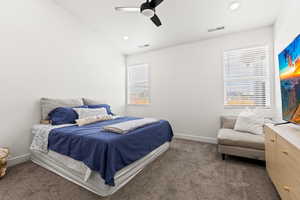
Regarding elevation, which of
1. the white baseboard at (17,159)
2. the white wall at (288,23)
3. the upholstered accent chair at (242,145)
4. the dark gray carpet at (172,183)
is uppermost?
the white wall at (288,23)

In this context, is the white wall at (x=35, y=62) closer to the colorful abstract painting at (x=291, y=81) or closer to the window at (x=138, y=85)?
the window at (x=138, y=85)

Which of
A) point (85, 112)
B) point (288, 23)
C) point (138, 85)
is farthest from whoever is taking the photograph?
point (138, 85)

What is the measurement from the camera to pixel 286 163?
1.18 m

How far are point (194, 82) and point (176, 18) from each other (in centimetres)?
167

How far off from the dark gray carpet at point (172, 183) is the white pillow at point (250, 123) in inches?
22.1

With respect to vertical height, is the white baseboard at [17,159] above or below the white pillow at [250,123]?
below

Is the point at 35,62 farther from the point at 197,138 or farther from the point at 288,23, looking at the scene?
the point at 288,23

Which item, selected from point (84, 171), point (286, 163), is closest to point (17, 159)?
point (84, 171)

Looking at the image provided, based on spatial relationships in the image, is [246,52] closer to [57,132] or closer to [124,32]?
[124,32]

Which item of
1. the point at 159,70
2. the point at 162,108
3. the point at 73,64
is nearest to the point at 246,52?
the point at 159,70

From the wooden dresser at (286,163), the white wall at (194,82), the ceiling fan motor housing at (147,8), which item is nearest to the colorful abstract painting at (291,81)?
the wooden dresser at (286,163)

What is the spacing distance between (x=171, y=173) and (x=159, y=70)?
3.04 m

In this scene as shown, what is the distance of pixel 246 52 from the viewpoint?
3061mm

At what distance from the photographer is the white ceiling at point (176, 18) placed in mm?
2373
